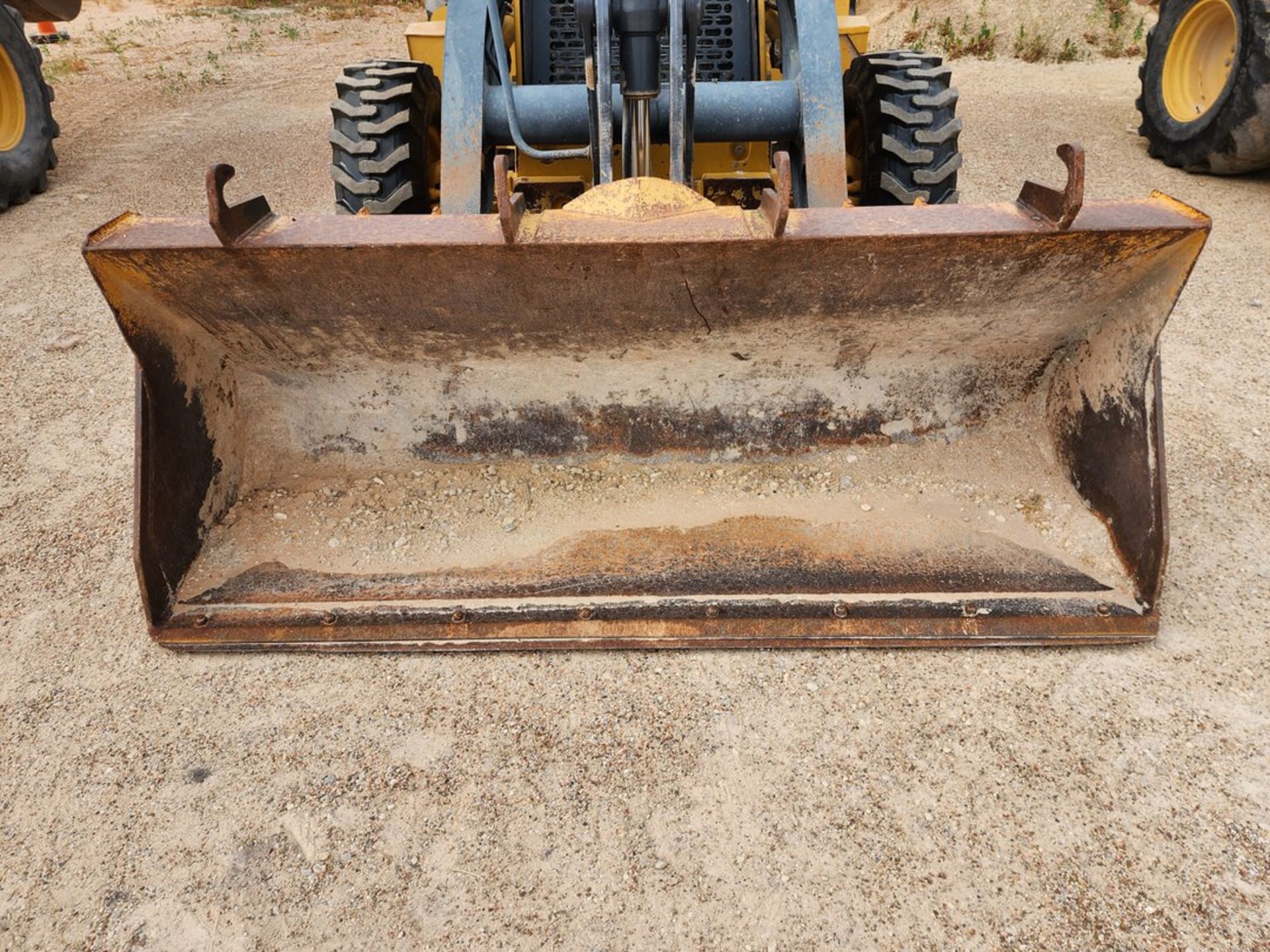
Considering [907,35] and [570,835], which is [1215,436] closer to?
[570,835]

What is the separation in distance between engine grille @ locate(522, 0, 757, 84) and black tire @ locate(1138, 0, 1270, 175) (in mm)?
3747

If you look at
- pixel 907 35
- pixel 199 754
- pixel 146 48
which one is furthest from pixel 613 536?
pixel 146 48

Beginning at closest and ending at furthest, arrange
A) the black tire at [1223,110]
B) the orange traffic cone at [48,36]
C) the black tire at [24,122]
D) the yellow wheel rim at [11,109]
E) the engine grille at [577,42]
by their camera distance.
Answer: the engine grille at [577,42], the black tire at [1223,110], the black tire at [24,122], the yellow wheel rim at [11,109], the orange traffic cone at [48,36]

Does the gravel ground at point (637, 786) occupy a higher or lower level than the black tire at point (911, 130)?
lower

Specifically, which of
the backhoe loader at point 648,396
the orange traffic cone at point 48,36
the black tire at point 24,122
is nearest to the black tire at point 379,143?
the backhoe loader at point 648,396

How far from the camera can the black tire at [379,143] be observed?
286 centimetres

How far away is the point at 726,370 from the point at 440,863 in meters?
1.46

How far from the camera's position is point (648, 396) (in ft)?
7.86

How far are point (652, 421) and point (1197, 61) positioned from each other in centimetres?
584

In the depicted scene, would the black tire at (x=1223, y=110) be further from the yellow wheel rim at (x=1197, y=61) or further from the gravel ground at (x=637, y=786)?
the gravel ground at (x=637, y=786)

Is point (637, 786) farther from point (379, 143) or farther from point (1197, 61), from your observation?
point (1197, 61)

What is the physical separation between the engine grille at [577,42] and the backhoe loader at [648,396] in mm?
523

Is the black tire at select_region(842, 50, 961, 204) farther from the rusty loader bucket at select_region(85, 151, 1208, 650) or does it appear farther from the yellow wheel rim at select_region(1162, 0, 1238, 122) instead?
the yellow wheel rim at select_region(1162, 0, 1238, 122)

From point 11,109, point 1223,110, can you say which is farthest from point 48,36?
point 1223,110
